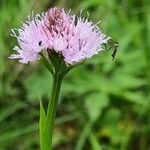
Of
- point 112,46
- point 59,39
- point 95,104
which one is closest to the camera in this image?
point 59,39

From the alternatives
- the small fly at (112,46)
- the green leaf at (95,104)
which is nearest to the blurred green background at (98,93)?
the green leaf at (95,104)

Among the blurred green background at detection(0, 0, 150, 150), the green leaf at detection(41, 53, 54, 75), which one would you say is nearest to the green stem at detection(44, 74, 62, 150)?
the green leaf at detection(41, 53, 54, 75)

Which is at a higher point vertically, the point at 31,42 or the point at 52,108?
the point at 31,42

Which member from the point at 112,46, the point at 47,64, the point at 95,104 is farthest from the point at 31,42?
the point at 95,104

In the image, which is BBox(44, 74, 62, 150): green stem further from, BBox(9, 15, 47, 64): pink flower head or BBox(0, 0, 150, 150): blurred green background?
BBox(0, 0, 150, 150): blurred green background

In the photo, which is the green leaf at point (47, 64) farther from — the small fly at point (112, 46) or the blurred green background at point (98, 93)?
the blurred green background at point (98, 93)

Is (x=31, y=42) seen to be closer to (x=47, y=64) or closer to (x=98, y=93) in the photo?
(x=47, y=64)

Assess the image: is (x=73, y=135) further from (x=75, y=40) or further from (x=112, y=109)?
(x=75, y=40)

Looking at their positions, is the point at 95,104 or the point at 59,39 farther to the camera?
the point at 95,104
